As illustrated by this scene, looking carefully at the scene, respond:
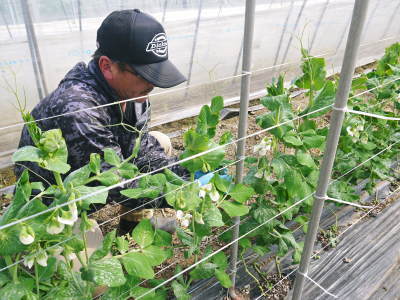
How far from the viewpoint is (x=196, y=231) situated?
1.03m

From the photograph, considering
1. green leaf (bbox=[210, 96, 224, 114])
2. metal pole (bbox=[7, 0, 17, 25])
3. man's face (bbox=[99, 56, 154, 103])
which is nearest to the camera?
green leaf (bbox=[210, 96, 224, 114])

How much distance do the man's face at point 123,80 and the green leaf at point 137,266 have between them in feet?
2.23

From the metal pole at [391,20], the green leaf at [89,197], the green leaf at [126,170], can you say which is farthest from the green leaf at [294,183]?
the metal pole at [391,20]

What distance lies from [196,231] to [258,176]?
0.30 meters

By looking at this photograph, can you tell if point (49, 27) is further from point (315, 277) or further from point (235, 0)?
point (315, 277)

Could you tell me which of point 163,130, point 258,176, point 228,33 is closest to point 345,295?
point 258,176

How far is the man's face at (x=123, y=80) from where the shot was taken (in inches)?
51.1

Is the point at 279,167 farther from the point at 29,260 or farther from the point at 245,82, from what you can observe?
the point at 29,260

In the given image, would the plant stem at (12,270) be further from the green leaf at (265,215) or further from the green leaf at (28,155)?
the green leaf at (265,215)

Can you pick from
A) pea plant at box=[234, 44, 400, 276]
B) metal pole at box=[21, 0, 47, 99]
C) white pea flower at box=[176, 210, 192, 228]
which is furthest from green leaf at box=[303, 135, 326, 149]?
metal pole at box=[21, 0, 47, 99]

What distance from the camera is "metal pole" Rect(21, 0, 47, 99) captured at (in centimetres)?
236

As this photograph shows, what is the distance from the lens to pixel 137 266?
0.83 metres

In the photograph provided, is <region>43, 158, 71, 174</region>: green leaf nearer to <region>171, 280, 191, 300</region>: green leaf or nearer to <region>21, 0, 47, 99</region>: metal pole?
<region>171, 280, 191, 300</region>: green leaf

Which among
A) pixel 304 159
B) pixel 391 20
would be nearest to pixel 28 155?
pixel 304 159
